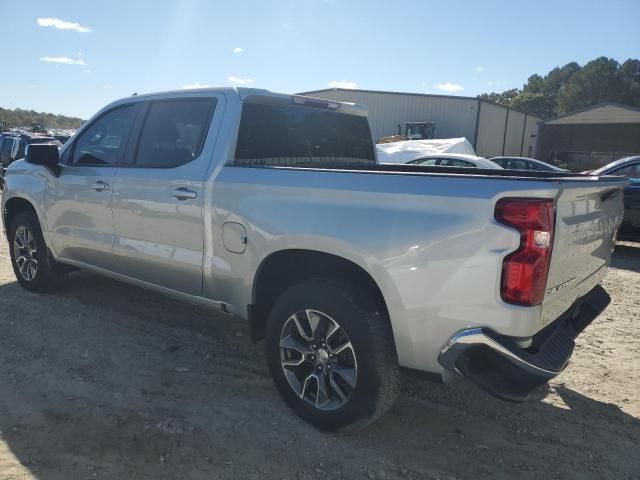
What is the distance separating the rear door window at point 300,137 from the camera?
3.43 meters

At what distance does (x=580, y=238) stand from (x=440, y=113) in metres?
29.6

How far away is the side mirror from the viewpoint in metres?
Answer: 4.24

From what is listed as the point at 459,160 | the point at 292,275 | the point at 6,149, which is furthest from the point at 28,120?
the point at 292,275

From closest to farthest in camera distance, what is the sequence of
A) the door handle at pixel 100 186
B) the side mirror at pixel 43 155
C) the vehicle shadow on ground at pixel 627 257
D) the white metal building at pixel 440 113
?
the door handle at pixel 100 186 < the side mirror at pixel 43 155 < the vehicle shadow on ground at pixel 627 257 < the white metal building at pixel 440 113

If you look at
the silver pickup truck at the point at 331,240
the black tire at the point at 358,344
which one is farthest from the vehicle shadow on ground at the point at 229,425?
the silver pickup truck at the point at 331,240

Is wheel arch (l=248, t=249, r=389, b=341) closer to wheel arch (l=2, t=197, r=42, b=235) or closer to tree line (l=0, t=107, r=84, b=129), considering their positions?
wheel arch (l=2, t=197, r=42, b=235)

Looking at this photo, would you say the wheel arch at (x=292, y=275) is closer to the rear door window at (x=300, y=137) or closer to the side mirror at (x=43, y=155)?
the rear door window at (x=300, y=137)

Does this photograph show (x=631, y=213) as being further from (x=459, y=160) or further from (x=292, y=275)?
(x=292, y=275)

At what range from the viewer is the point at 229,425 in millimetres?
A: 2924

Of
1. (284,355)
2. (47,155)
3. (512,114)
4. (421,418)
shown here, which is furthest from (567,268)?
(512,114)

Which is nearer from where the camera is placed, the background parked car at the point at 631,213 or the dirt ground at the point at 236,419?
the dirt ground at the point at 236,419

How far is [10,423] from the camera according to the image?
9.42 feet

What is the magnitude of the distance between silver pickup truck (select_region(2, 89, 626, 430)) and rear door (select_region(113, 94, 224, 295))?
0.01m

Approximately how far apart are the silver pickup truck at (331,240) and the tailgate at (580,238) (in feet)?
0.05
